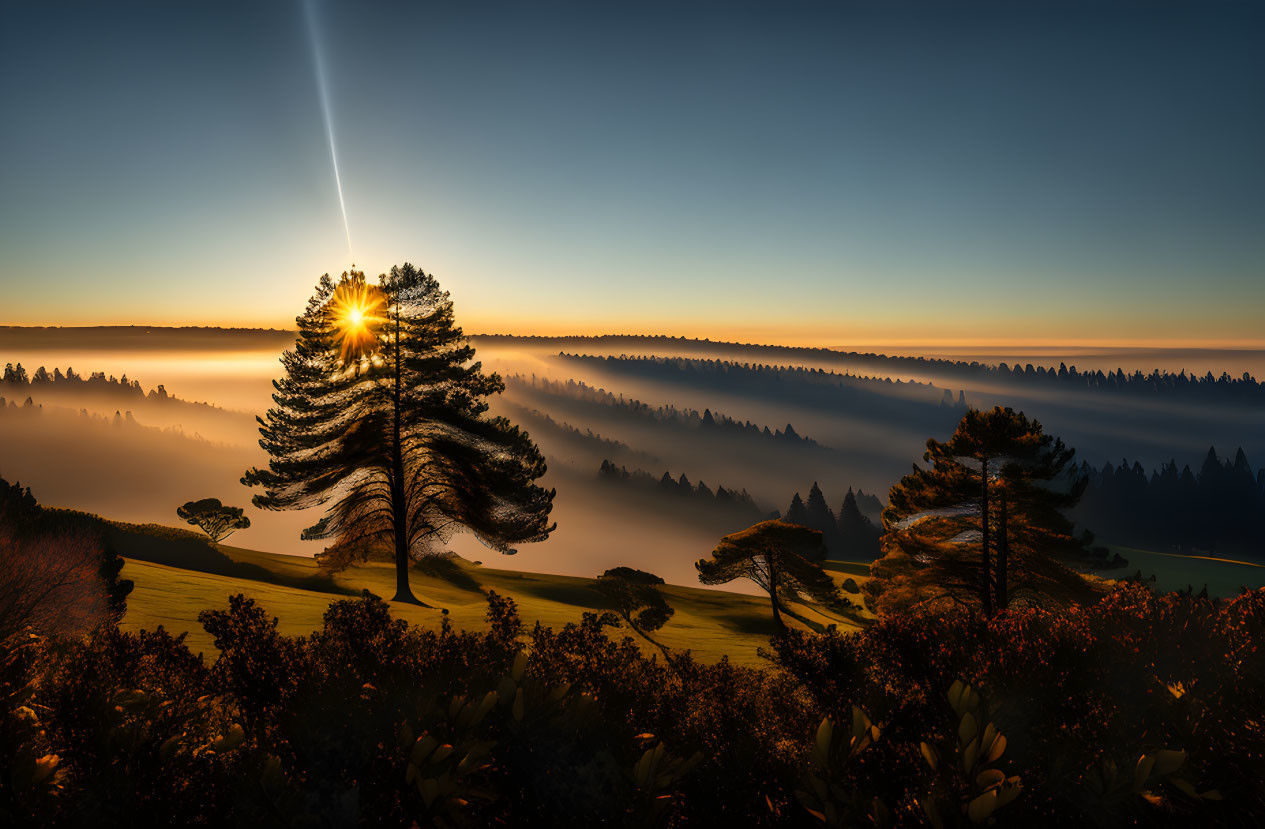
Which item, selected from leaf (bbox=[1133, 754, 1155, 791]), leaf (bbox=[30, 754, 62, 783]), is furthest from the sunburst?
leaf (bbox=[1133, 754, 1155, 791])

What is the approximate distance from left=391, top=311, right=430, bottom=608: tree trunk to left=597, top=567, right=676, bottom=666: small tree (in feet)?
44.5

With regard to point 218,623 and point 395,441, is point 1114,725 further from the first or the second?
point 395,441

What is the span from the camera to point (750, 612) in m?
47.7

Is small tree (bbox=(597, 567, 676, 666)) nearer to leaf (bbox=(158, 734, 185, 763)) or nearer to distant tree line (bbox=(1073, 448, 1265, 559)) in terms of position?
leaf (bbox=(158, 734, 185, 763))

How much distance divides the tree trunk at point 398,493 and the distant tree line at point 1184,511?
157086 mm

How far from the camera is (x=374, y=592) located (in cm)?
2928

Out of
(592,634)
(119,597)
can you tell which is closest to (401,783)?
(592,634)

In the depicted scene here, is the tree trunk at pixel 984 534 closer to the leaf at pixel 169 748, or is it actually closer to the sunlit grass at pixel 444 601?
the sunlit grass at pixel 444 601

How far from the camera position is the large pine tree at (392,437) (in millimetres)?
21594

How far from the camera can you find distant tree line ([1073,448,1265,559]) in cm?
13575

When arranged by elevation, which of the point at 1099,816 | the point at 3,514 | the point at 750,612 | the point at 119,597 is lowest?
the point at 750,612

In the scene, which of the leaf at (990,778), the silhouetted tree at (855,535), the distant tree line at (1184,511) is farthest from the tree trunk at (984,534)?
the distant tree line at (1184,511)

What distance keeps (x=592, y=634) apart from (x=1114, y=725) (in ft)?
17.6

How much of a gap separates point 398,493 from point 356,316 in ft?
23.1
